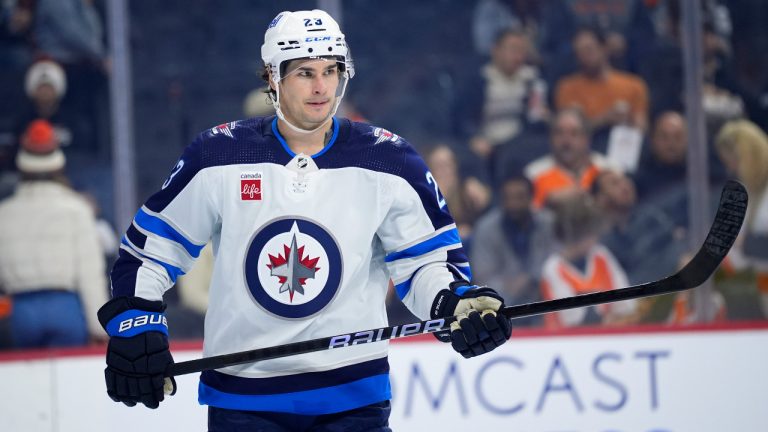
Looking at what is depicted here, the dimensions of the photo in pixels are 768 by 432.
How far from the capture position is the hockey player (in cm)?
236

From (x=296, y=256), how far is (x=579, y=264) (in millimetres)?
2653

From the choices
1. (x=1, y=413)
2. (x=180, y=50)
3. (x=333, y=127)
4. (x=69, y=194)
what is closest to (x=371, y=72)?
(x=180, y=50)

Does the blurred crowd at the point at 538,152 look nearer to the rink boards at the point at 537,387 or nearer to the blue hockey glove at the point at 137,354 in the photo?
the rink boards at the point at 537,387

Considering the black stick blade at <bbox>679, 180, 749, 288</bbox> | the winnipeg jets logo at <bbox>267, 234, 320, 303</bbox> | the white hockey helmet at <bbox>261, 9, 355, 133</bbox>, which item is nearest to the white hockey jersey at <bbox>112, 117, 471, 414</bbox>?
the winnipeg jets logo at <bbox>267, 234, 320, 303</bbox>

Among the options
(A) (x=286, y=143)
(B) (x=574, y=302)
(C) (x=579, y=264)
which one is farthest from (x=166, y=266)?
(C) (x=579, y=264)

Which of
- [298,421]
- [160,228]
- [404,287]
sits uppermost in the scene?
[160,228]

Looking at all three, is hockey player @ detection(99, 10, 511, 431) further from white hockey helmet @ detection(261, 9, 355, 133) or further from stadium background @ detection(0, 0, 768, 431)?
stadium background @ detection(0, 0, 768, 431)

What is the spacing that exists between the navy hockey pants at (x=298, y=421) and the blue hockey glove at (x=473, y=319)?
21 centimetres

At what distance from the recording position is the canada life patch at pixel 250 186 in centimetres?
238

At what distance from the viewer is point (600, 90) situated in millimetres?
4984

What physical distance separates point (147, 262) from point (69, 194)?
248cm

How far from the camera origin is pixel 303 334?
2.38m

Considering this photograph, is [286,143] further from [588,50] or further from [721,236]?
[588,50]

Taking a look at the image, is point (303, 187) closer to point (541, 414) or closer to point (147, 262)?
point (147, 262)
